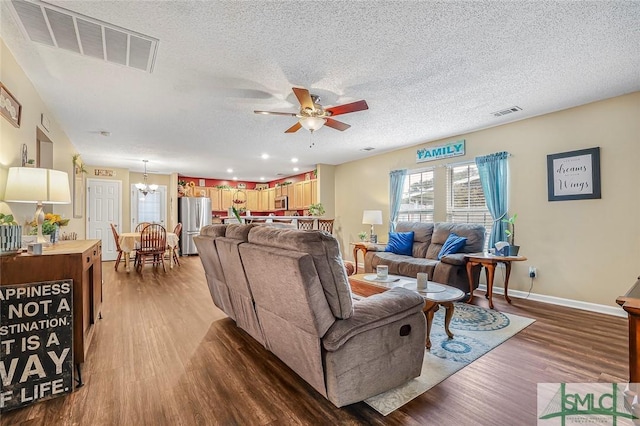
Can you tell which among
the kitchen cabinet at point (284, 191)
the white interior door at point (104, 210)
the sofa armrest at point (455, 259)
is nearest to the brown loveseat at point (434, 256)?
the sofa armrest at point (455, 259)

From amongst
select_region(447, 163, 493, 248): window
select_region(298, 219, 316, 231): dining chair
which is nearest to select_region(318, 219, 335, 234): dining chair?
select_region(298, 219, 316, 231): dining chair

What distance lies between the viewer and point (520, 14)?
2020mm

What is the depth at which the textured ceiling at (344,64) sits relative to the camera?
1998mm

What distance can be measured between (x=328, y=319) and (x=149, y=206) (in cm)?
862

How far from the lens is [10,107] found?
7.82ft

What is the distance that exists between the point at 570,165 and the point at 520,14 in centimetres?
264

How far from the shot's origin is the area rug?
188 centimetres

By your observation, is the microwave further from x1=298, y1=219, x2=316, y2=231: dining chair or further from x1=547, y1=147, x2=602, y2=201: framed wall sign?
x1=547, y1=147, x2=602, y2=201: framed wall sign

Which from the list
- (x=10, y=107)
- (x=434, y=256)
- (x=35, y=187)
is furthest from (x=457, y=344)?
(x=10, y=107)

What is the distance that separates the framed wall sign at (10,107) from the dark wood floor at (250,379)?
2.04m

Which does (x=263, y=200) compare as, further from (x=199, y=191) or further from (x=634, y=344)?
(x=634, y=344)

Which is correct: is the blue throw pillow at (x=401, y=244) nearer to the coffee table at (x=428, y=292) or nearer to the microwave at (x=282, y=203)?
the coffee table at (x=428, y=292)

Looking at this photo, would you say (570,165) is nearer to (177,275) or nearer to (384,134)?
(384,134)

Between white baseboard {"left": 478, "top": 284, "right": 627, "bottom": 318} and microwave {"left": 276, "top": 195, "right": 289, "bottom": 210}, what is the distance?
6301 mm
